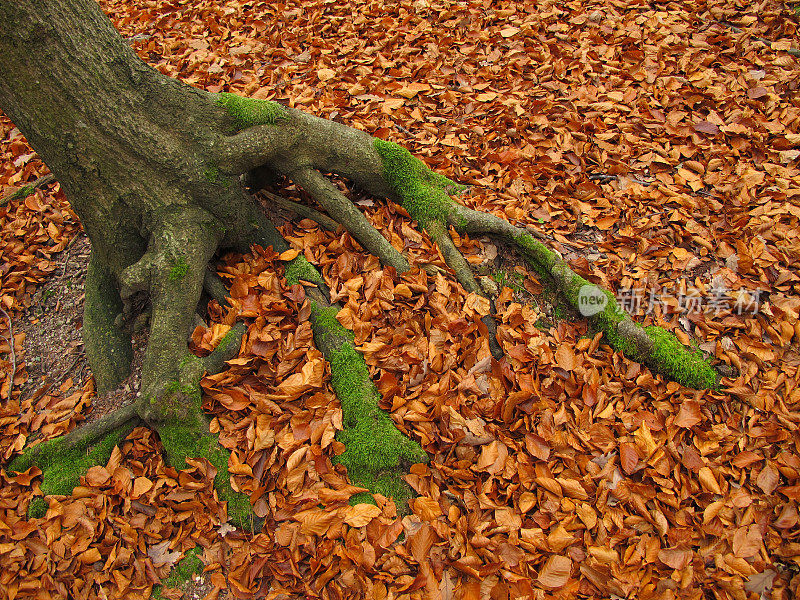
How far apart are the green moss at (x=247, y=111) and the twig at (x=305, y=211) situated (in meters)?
0.58

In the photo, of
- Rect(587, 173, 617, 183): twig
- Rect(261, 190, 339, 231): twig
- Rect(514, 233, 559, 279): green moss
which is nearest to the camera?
Rect(514, 233, 559, 279): green moss

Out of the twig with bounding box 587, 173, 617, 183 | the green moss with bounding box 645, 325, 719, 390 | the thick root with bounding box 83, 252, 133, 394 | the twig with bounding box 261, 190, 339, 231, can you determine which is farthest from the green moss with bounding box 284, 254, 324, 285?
the twig with bounding box 587, 173, 617, 183

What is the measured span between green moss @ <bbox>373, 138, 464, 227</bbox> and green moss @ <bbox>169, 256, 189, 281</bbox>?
152 centimetres

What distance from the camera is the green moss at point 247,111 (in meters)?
2.97

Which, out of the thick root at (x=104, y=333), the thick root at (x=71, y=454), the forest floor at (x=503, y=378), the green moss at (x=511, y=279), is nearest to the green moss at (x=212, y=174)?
the forest floor at (x=503, y=378)

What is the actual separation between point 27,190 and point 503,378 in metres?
4.13

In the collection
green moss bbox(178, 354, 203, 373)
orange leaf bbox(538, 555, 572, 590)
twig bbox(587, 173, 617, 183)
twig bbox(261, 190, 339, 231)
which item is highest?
twig bbox(261, 190, 339, 231)

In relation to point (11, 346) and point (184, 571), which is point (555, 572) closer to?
point (184, 571)

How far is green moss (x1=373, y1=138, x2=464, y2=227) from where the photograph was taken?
11.1 ft

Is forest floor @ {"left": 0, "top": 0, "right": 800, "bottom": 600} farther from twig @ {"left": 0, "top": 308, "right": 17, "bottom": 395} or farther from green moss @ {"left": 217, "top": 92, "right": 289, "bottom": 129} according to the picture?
Answer: green moss @ {"left": 217, "top": 92, "right": 289, "bottom": 129}

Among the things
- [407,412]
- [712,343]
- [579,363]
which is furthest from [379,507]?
[712,343]

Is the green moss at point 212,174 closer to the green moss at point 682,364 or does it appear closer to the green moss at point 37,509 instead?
the green moss at point 37,509

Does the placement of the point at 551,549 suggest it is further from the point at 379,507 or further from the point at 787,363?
the point at 787,363

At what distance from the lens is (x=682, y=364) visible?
9.55ft
